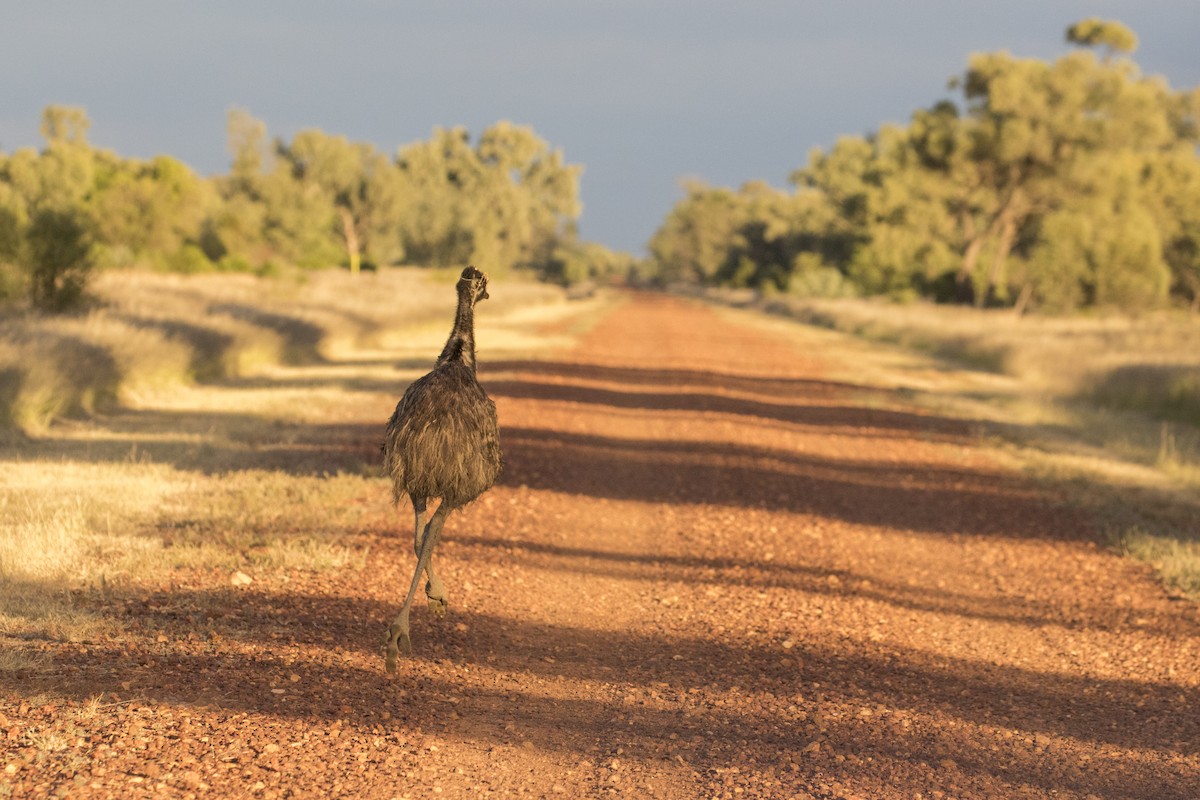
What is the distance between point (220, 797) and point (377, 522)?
4.74m

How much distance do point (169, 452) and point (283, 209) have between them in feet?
156

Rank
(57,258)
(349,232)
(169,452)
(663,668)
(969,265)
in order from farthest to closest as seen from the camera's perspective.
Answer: (349,232), (969,265), (57,258), (169,452), (663,668)

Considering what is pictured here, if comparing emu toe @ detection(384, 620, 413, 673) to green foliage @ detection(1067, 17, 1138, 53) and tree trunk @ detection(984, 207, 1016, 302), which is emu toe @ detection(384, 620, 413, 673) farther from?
green foliage @ detection(1067, 17, 1138, 53)

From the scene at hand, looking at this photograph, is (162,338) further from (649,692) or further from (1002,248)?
(1002,248)

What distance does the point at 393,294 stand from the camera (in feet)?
134

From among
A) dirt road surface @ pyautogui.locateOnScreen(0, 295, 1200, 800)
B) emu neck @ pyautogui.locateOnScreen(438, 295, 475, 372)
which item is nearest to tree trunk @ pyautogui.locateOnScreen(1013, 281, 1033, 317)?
dirt road surface @ pyautogui.locateOnScreen(0, 295, 1200, 800)

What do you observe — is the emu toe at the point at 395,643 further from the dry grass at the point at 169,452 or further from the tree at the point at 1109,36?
the tree at the point at 1109,36

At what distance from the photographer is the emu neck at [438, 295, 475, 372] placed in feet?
17.9

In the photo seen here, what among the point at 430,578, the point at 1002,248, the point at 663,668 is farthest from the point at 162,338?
the point at 1002,248

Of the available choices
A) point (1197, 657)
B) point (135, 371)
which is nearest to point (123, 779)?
point (1197, 657)

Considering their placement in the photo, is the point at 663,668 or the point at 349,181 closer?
the point at 663,668

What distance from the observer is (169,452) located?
11.4 m

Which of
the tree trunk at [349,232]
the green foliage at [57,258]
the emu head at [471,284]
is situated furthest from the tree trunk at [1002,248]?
the emu head at [471,284]

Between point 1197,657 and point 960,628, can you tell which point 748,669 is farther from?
point 1197,657
